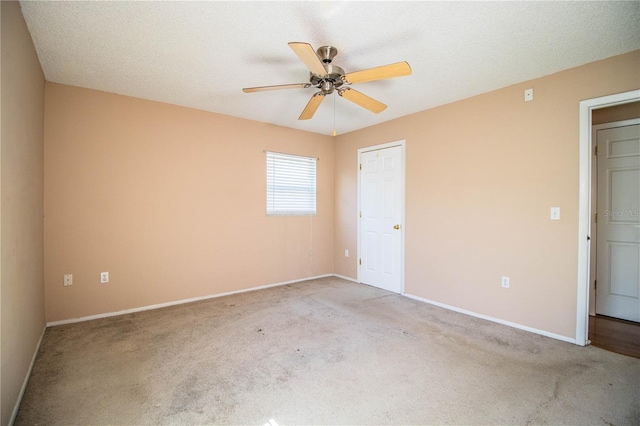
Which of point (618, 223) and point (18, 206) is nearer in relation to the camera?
point (18, 206)

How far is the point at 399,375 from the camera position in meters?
2.07

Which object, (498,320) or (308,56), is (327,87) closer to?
(308,56)

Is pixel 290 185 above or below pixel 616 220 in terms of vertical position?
above

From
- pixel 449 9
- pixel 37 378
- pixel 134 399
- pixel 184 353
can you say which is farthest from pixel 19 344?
pixel 449 9

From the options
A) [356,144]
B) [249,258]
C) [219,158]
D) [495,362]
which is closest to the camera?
[495,362]

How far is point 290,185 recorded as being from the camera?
465 centimetres

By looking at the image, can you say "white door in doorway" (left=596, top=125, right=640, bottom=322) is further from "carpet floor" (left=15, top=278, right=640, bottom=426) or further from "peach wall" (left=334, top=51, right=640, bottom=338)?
"carpet floor" (left=15, top=278, right=640, bottom=426)

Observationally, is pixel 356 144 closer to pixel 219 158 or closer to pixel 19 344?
pixel 219 158

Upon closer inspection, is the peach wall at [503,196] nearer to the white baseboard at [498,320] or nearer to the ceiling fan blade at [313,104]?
the white baseboard at [498,320]

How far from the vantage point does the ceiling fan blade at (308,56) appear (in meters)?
1.74

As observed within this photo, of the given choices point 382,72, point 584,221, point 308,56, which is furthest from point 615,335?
point 308,56

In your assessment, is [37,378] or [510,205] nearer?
[37,378]

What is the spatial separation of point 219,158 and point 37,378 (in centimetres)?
277

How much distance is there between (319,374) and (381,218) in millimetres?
2702
